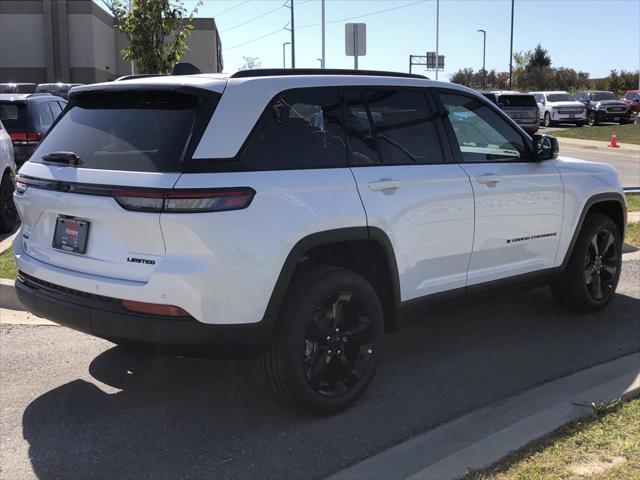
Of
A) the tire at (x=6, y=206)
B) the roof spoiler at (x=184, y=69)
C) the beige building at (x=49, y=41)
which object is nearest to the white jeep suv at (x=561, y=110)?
the beige building at (x=49, y=41)

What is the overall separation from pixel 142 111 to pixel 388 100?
5.01 ft

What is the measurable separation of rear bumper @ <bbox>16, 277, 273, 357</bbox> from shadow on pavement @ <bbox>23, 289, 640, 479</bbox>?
55 centimetres

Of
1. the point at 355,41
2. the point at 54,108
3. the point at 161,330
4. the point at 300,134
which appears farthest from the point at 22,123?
the point at 161,330

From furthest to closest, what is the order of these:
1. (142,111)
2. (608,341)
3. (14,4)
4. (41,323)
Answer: (14,4) < (41,323) < (608,341) < (142,111)

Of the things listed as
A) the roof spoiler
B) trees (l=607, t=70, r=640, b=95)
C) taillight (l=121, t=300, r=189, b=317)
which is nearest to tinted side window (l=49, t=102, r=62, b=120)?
the roof spoiler

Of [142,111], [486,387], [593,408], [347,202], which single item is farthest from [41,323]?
[593,408]

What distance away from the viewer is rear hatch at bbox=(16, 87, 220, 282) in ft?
10.9

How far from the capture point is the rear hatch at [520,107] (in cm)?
2730

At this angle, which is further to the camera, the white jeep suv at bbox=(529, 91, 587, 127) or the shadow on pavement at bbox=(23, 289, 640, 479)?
the white jeep suv at bbox=(529, 91, 587, 127)

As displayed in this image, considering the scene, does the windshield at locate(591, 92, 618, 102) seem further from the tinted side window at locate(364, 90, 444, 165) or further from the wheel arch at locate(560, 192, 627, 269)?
the tinted side window at locate(364, 90, 444, 165)

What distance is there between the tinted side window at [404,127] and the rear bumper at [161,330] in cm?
138

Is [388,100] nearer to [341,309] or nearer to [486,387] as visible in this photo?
[341,309]

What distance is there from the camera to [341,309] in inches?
152

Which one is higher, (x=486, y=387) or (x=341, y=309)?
(x=341, y=309)
